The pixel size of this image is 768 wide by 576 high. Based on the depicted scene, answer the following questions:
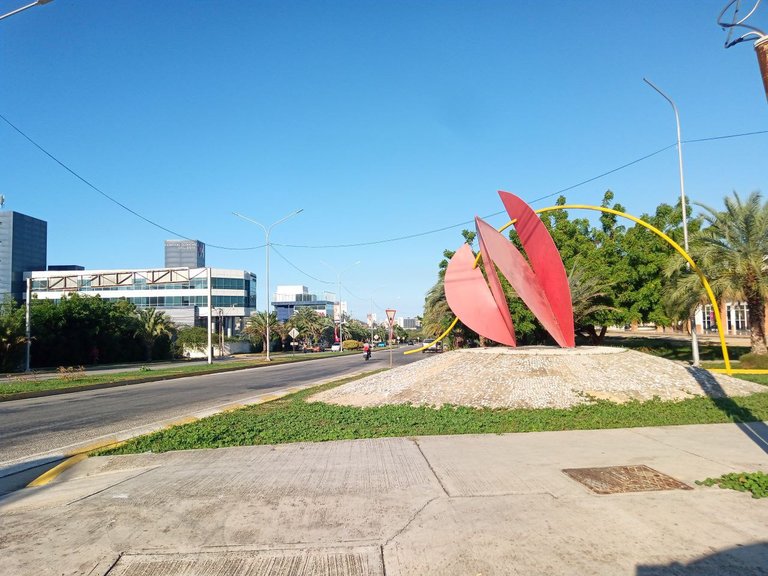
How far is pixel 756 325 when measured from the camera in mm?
24844

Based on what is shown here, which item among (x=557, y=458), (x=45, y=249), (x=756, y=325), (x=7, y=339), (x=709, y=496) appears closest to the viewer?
(x=709, y=496)

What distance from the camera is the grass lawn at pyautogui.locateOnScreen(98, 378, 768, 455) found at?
9156 mm

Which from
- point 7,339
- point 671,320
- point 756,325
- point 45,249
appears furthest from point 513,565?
point 45,249

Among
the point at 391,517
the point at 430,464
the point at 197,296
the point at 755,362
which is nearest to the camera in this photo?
the point at 391,517

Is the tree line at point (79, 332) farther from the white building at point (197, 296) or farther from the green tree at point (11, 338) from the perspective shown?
the white building at point (197, 296)

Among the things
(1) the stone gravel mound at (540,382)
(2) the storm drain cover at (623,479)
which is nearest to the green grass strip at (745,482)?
(2) the storm drain cover at (623,479)

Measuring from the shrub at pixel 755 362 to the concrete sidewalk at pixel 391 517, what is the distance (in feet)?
59.2

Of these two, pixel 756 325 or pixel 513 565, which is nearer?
pixel 513 565

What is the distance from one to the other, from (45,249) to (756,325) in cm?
17237

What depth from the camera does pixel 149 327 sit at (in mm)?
53438

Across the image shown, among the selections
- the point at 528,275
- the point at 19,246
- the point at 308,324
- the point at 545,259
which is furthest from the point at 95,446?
the point at 19,246

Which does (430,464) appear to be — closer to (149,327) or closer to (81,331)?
(81,331)

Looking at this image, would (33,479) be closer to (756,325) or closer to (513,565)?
(513,565)

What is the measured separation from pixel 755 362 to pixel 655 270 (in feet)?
27.4
